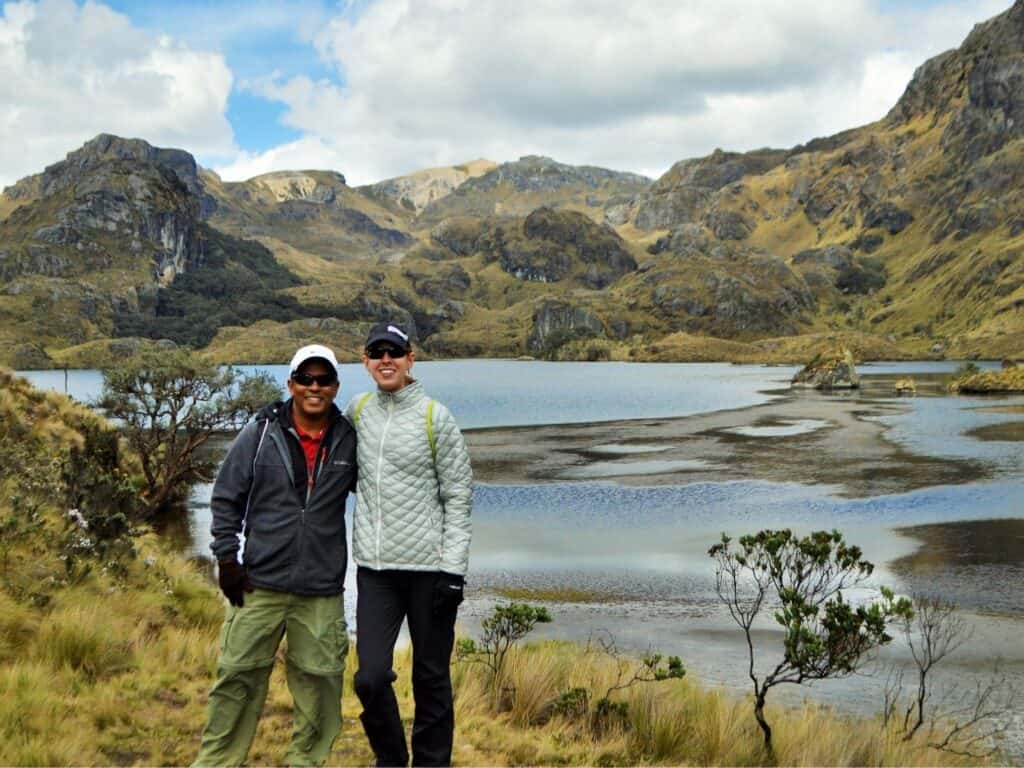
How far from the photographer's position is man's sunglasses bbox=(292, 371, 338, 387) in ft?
19.3

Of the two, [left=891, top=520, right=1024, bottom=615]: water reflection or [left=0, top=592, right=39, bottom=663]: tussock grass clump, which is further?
[left=891, top=520, right=1024, bottom=615]: water reflection

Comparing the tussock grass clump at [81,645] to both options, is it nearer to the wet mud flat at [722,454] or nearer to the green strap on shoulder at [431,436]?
the green strap on shoulder at [431,436]

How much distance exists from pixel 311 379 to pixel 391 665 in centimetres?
222

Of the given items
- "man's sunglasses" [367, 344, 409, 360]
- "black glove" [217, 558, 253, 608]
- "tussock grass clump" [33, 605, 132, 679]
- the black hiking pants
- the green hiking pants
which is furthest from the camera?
"tussock grass clump" [33, 605, 132, 679]

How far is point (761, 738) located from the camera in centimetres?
843

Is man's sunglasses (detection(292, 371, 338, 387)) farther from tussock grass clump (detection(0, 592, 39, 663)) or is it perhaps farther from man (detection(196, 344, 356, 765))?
tussock grass clump (detection(0, 592, 39, 663))

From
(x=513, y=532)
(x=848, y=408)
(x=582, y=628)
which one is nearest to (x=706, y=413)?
(x=848, y=408)

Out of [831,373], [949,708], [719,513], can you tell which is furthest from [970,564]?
[831,373]

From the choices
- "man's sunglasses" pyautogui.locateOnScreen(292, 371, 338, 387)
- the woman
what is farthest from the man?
the woman

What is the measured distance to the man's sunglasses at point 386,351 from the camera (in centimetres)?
610

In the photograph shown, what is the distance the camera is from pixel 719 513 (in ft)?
97.3

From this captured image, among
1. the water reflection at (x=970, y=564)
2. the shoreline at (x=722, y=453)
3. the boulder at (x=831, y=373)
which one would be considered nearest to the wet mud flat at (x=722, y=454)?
the shoreline at (x=722, y=453)

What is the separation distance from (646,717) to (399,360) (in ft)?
16.9

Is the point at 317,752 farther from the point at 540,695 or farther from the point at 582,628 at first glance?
the point at 582,628
